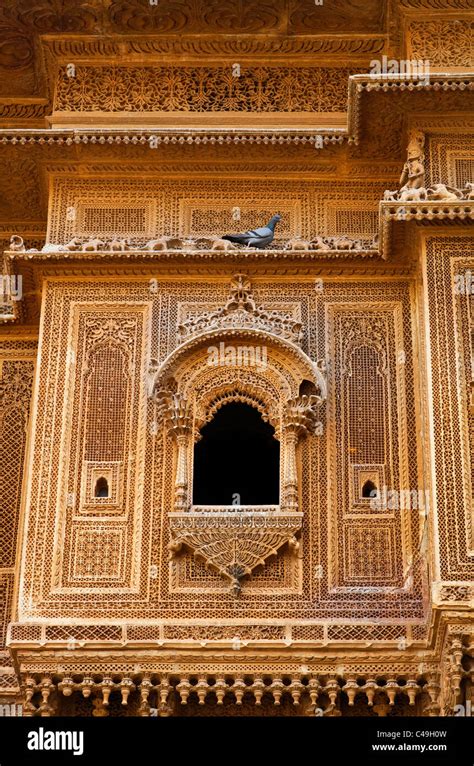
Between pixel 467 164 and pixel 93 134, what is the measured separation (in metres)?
2.82

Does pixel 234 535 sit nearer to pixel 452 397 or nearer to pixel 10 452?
pixel 452 397

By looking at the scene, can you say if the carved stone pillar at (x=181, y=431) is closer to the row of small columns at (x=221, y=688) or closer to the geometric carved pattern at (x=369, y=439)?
the geometric carved pattern at (x=369, y=439)

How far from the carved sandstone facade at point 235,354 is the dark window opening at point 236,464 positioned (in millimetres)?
1522

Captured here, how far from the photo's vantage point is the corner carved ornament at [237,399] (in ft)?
40.2

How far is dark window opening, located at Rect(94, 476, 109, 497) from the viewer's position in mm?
12609

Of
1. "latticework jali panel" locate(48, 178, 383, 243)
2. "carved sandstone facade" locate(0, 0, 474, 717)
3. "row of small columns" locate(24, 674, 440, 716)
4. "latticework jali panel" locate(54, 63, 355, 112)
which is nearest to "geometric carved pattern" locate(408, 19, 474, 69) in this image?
"carved sandstone facade" locate(0, 0, 474, 717)

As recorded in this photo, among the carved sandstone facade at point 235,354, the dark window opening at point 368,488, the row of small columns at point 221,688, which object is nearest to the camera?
the row of small columns at point 221,688

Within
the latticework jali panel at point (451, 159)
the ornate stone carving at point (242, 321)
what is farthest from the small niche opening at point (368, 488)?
the latticework jali panel at point (451, 159)

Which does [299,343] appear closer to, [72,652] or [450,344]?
[450,344]

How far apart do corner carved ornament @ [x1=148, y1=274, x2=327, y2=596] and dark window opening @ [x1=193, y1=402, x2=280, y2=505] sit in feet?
4.62

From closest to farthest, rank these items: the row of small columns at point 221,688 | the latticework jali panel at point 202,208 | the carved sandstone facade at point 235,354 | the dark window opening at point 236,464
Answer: the row of small columns at point 221,688 → the carved sandstone facade at point 235,354 → the latticework jali panel at point 202,208 → the dark window opening at point 236,464

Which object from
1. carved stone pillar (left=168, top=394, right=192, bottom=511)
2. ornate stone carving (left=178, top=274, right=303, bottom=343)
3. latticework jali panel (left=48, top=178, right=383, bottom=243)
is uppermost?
latticework jali panel (left=48, top=178, right=383, bottom=243)

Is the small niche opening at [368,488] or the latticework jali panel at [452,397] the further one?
the small niche opening at [368,488]

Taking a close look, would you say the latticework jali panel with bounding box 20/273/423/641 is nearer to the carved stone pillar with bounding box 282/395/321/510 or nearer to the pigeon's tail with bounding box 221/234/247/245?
the carved stone pillar with bounding box 282/395/321/510
